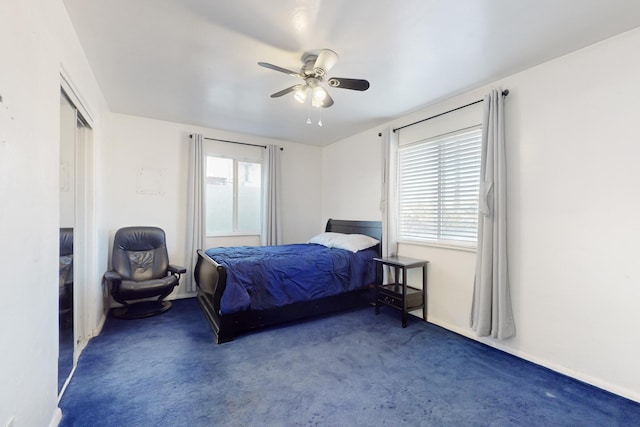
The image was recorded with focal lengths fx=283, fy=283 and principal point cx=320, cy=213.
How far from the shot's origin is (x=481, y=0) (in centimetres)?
171

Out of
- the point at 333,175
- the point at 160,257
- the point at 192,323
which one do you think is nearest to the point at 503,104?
the point at 333,175

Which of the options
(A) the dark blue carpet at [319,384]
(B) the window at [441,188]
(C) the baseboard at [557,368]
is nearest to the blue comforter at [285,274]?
(A) the dark blue carpet at [319,384]

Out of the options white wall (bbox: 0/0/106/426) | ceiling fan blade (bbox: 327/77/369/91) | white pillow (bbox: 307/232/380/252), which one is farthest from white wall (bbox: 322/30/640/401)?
white wall (bbox: 0/0/106/426)

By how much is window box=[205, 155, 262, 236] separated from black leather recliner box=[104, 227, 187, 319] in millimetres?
873

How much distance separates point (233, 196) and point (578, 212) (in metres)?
4.28

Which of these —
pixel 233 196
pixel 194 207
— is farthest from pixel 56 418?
pixel 233 196

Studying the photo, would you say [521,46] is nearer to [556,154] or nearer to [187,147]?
[556,154]

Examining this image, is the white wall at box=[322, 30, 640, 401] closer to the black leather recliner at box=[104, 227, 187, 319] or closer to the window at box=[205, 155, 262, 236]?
the window at box=[205, 155, 262, 236]

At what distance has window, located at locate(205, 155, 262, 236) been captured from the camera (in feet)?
14.9

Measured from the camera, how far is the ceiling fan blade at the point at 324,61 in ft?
7.02

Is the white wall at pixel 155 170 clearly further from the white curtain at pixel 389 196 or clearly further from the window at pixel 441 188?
the window at pixel 441 188

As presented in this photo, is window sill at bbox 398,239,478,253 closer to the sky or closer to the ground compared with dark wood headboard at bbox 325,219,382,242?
closer to the ground

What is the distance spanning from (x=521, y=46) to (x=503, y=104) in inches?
22.0

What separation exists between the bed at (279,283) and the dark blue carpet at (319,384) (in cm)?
23
